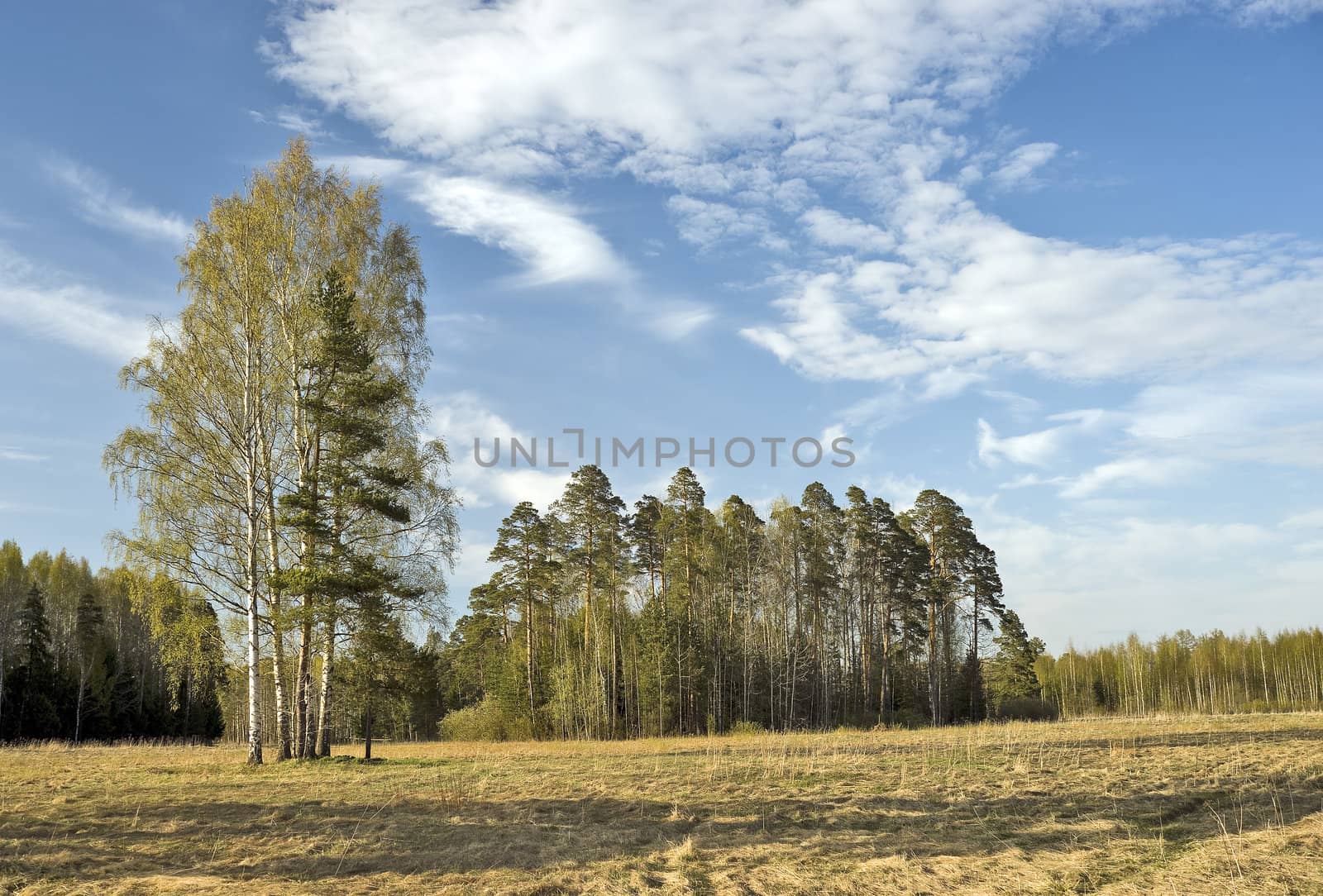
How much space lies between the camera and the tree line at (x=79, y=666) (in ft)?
135

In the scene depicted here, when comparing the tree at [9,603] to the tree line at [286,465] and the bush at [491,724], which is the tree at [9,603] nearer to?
the bush at [491,724]

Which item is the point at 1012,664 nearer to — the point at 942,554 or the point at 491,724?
the point at 942,554

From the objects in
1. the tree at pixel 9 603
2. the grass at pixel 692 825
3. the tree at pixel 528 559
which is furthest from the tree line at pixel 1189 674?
the tree at pixel 9 603

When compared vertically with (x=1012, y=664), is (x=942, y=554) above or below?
above

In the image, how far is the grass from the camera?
889cm

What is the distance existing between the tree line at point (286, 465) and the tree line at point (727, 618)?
18.0 meters

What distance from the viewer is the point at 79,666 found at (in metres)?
46.5

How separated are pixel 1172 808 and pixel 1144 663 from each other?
6172 cm

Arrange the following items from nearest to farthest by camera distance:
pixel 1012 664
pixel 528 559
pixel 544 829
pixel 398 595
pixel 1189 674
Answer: pixel 544 829, pixel 398 595, pixel 528 559, pixel 1012 664, pixel 1189 674

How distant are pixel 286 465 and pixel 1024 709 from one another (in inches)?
1659

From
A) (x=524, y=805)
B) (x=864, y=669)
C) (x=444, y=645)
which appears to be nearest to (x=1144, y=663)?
(x=864, y=669)

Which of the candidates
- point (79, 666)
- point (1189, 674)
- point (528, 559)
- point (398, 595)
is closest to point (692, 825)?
point (398, 595)

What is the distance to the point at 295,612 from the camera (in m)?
18.1

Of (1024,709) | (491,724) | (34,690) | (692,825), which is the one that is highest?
(692,825)
